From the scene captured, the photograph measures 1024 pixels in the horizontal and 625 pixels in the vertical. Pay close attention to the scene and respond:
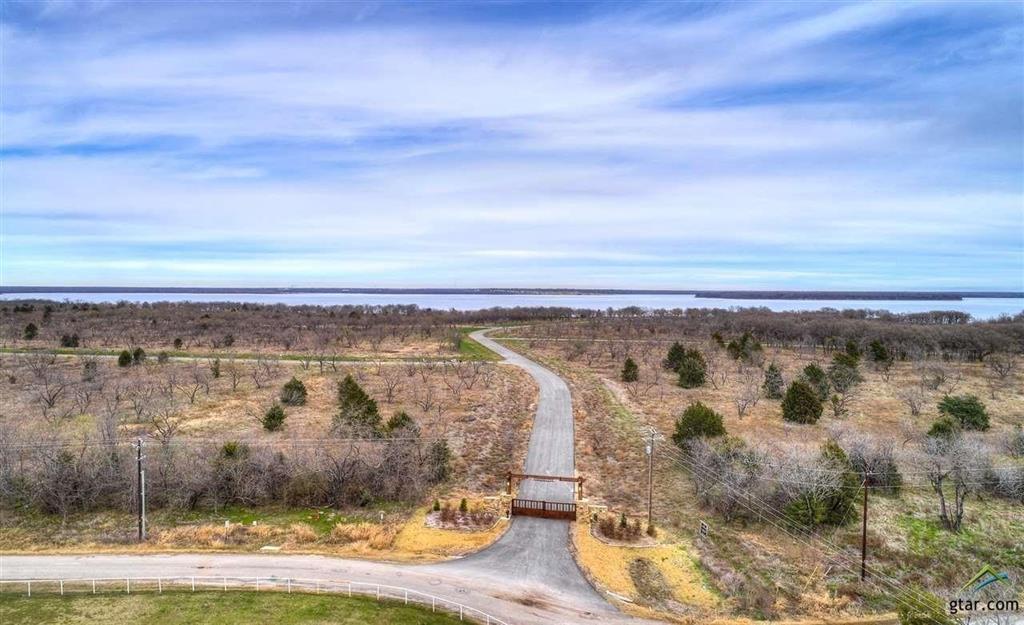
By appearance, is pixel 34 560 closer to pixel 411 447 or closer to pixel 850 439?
pixel 411 447

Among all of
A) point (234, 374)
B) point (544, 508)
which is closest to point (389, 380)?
point (234, 374)

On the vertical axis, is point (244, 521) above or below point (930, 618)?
below

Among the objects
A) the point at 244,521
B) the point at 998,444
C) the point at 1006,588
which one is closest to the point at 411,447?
the point at 244,521

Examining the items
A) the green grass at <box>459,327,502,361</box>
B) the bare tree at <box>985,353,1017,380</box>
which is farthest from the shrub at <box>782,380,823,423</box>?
the green grass at <box>459,327,502,361</box>

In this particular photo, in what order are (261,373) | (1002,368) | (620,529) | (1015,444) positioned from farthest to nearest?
(1002,368), (261,373), (1015,444), (620,529)

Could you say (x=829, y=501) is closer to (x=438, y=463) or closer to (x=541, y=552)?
(x=541, y=552)

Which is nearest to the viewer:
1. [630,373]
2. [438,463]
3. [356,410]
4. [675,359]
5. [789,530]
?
[789,530]
